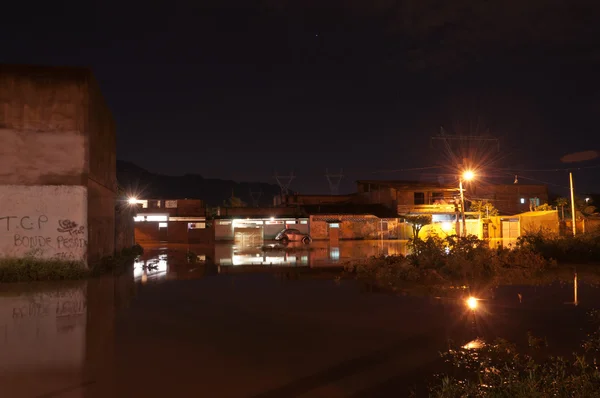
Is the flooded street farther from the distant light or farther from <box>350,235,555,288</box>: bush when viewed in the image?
<box>350,235,555,288</box>: bush

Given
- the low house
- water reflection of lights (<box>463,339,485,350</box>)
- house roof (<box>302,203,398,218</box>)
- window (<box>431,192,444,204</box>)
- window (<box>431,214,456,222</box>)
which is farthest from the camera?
window (<box>431,192,444,204</box>)

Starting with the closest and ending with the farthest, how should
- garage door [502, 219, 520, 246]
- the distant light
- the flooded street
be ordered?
the flooded street → the distant light → garage door [502, 219, 520, 246]

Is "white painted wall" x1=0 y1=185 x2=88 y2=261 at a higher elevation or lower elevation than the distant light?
higher

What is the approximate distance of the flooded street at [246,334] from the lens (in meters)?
5.44

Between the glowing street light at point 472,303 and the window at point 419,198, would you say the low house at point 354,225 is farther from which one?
the glowing street light at point 472,303

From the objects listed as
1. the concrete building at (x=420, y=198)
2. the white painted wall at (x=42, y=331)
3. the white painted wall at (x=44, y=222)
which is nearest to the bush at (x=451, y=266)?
the white painted wall at (x=42, y=331)

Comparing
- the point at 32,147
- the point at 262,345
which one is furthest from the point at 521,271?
the point at 32,147

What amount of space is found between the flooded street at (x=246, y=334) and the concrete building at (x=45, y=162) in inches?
92.0

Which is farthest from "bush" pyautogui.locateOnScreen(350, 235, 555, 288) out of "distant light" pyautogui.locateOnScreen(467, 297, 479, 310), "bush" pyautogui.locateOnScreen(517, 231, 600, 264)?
"bush" pyautogui.locateOnScreen(517, 231, 600, 264)

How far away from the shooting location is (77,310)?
9.88 m

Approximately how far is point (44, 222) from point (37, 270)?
66.2 inches

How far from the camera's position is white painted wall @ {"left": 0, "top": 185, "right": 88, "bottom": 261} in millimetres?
14719

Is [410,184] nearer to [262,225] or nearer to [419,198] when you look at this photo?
[419,198]

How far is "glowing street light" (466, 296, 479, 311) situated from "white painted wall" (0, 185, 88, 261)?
490 inches
